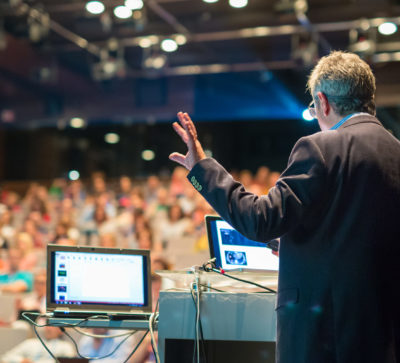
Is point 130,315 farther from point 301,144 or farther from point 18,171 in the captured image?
point 18,171

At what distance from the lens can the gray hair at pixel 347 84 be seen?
1.41 meters

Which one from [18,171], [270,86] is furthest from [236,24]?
[18,171]

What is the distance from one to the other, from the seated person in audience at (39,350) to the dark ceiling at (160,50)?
4707 mm

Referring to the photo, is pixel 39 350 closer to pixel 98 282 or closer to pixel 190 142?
pixel 98 282

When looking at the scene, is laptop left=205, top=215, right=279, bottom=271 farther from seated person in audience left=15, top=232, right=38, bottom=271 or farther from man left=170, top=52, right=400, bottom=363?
seated person in audience left=15, top=232, right=38, bottom=271

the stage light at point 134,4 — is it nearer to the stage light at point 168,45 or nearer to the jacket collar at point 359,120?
the stage light at point 168,45

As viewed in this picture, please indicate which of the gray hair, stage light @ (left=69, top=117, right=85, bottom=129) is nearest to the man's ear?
the gray hair

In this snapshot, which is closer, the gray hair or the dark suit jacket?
the dark suit jacket

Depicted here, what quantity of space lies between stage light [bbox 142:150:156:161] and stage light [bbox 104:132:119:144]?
61cm

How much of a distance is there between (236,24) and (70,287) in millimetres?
6717

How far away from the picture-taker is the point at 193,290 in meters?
1.73

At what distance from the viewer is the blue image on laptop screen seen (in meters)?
2.06

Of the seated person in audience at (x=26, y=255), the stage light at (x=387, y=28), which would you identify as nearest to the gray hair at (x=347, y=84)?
the seated person in audience at (x=26, y=255)

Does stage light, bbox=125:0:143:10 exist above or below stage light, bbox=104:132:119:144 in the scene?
above
